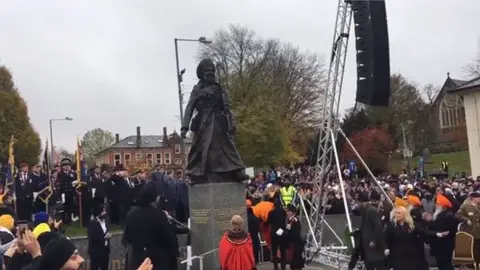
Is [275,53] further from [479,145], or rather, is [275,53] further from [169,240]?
[169,240]

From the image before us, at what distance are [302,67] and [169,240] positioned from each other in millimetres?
51100

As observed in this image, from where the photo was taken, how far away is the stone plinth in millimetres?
12945

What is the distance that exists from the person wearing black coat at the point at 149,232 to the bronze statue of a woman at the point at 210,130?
3.84m

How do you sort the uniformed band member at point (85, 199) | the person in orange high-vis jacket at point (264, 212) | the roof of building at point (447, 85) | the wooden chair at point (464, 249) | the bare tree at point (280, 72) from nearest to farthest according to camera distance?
the wooden chair at point (464, 249) → the person in orange high-vis jacket at point (264, 212) → the uniformed band member at point (85, 199) → the bare tree at point (280, 72) → the roof of building at point (447, 85)

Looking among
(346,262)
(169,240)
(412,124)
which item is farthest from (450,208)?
(412,124)

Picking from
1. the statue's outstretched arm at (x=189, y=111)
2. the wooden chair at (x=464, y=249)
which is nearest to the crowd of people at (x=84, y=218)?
the statue's outstretched arm at (x=189, y=111)

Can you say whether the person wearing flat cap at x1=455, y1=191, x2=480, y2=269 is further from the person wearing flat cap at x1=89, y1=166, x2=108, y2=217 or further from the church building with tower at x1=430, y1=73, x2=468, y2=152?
the church building with tower at x1=430, y1=73, x2=468, y2=152

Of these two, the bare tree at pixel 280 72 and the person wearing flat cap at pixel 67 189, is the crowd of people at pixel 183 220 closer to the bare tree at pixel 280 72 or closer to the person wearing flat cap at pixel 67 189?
the person wearing flat cap at pixel 67 189

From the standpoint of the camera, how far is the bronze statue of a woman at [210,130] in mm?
13516

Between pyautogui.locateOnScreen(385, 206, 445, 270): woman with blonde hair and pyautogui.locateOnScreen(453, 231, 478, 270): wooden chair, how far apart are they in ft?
10.3

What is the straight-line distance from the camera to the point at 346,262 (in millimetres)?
15453

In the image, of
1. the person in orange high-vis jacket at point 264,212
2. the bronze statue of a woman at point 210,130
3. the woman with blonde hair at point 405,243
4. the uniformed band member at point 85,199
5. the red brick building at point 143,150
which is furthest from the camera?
the red brick building at point 143,150

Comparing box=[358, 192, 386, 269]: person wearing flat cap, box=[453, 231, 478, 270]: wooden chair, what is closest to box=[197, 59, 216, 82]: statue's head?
box=[358, 192, 386, 269]: person wearing flat cap

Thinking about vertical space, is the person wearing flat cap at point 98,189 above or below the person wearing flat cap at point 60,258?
above
